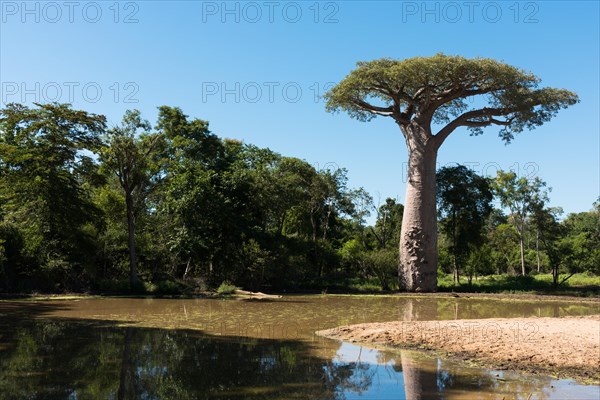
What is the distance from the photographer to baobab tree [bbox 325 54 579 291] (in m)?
25.1

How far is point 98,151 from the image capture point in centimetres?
2423

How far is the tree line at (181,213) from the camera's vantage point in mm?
22344

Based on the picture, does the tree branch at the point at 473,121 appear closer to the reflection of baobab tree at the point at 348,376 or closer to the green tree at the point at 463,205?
the green tree at the point at 463,205

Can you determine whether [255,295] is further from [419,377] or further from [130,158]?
[419,377]

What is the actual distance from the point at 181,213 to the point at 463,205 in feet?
55.9

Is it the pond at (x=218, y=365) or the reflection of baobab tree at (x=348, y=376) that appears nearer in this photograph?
the pond at (x=218, y=365)

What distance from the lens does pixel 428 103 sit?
90.2 ft

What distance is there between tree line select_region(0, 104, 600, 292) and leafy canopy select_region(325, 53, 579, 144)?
408cm

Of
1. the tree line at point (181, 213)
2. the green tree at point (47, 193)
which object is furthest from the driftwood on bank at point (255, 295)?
the green tree at point (47, 193)

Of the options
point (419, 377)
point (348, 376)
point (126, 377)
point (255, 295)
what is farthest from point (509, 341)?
point (255, 295)

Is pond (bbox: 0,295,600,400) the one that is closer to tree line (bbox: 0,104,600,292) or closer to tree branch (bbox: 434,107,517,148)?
tree line (bbox: 0,104,600,292)

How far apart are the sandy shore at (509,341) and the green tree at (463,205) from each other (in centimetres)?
1752

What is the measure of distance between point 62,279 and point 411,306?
16596 mm

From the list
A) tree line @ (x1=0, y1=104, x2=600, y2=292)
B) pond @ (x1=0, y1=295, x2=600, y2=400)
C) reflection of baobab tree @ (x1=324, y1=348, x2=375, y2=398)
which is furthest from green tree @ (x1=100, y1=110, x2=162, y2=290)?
reflection of baobab tree @ (x1=324, y1=348, x2=375, y2=398)
